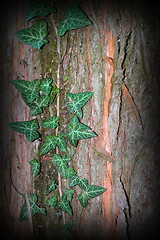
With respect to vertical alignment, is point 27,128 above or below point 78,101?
below

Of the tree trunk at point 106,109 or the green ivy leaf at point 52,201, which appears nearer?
the tree trunk at point 106,109

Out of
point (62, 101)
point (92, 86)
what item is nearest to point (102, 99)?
point (92, 86)

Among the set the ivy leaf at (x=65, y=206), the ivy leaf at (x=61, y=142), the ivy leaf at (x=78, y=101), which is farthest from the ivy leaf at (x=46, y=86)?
the ivy leaf at (x=65, y=206)

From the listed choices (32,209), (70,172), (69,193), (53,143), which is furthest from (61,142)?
(32,209)

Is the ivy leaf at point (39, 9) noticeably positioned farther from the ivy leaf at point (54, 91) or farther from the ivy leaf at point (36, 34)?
the ivy leaf at point (54, 91)

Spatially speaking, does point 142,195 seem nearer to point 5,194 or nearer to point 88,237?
point 88,237

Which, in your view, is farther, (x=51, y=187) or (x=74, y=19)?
(x=51, y=187)

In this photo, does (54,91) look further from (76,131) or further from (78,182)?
(78,182)
